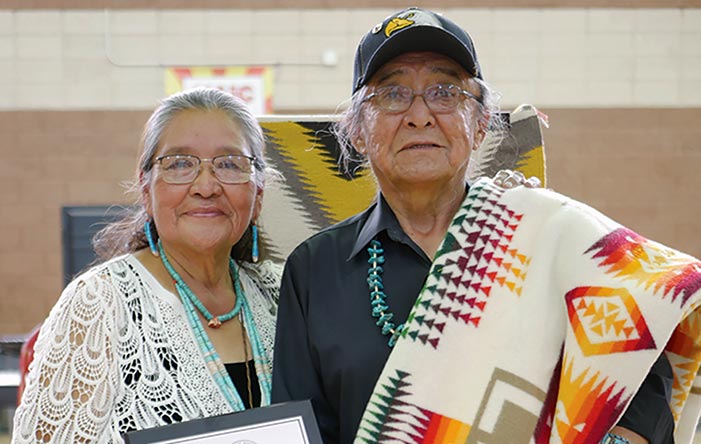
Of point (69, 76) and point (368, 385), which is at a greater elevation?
point (69, 76)

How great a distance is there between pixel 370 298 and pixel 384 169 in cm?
27

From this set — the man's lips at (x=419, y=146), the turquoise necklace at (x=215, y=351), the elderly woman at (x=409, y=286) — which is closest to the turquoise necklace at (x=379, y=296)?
the elderly woman at (x=409, y=286)

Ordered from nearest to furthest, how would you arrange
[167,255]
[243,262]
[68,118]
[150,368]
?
[150,368] → [167,255] → [243,262] → [68,118]

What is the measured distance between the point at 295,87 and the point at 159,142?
4681 millimetres

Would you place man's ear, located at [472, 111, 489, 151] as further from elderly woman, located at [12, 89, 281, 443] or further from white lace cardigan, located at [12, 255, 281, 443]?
white lace cardigan, located at [12, 255, 281, 443]

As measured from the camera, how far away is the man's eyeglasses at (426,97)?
1.72 metres

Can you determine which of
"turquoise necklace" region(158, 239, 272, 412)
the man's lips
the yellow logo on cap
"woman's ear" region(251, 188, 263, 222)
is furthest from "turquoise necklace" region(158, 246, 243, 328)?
the yellow logo on cap

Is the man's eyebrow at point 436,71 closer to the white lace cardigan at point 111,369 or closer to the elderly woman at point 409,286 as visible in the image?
the elderly woman at point 409,286

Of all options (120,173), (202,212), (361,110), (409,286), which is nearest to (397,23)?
(361,110)

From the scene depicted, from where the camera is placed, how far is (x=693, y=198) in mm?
6613

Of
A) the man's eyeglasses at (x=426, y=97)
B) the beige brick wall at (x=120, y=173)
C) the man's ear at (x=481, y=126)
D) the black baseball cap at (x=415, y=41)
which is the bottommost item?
the beige brick wall at (x=120, y=173)

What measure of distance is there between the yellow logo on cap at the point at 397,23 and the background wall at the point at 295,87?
16.2 feet

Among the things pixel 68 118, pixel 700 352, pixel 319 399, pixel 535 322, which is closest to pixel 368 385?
pixel 319 399

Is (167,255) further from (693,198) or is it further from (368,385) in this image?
(693,198)
